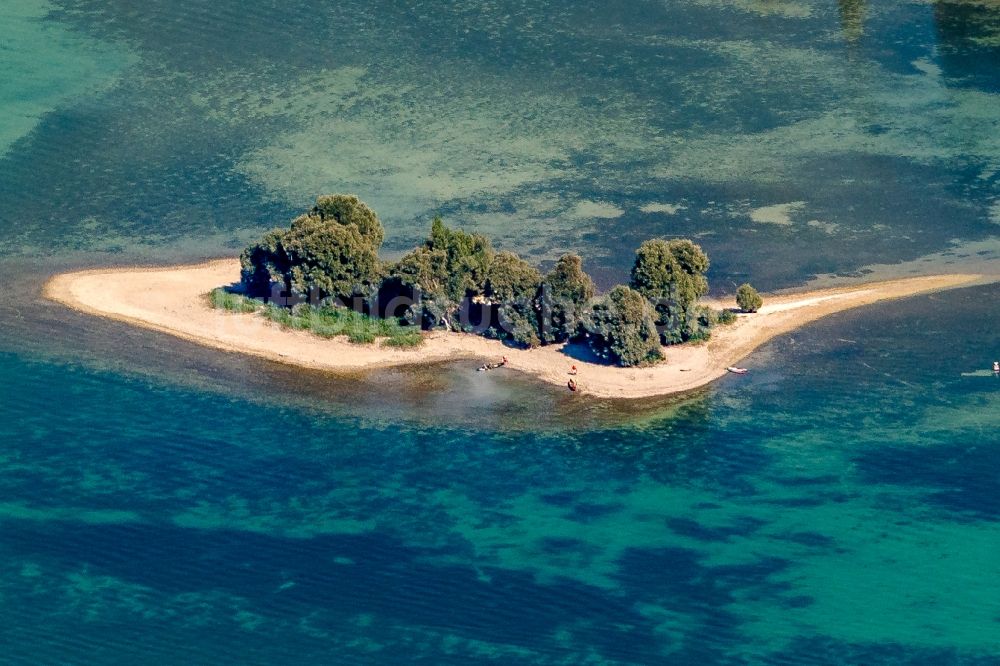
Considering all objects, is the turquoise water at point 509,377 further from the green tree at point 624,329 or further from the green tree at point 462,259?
the green tree at point 462,259

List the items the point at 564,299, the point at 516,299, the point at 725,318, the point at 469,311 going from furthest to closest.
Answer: the point at 469,311, the point at 725,318, the point at 516,299, the point at 564,299

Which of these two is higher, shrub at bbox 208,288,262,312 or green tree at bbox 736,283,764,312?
green tree at bbox 736,283,764,312

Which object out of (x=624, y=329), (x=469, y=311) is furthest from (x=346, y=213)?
(x=624, y=329)

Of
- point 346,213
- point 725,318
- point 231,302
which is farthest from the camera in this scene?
point 346,213

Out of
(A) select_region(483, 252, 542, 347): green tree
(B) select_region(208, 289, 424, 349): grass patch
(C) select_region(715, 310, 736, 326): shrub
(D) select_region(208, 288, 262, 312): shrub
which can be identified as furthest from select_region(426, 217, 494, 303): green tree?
(C) select_region(715, 310, 736, 326): shrub

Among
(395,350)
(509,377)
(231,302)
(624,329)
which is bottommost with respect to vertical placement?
(509,377)

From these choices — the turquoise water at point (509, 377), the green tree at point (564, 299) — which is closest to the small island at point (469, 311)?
the green tree at point (564, 299)

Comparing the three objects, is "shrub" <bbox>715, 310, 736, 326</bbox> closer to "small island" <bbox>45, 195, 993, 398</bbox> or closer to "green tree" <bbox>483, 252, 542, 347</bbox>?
"small island" <bbox>45, 195, 993, 398</bbox>

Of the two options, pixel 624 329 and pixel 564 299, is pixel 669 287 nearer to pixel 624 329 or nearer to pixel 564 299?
pixel 624 329
